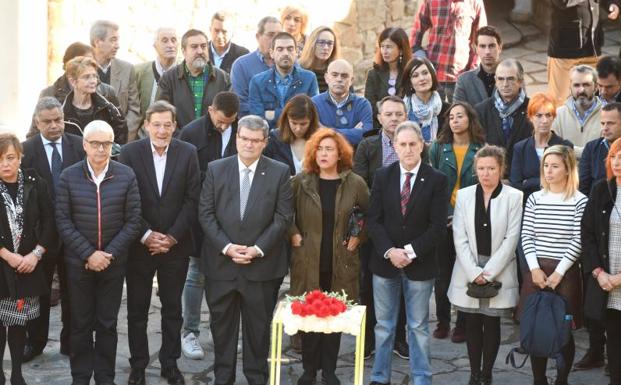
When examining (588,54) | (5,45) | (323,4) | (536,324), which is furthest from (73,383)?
(323,4)

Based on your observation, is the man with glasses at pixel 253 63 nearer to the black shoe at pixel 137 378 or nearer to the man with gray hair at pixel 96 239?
the man with gray hair at pixel 96 239

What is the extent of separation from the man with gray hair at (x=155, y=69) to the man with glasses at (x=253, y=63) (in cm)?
61

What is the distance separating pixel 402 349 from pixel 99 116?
3055mm

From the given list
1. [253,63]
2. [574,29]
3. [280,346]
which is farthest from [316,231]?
[574,29]

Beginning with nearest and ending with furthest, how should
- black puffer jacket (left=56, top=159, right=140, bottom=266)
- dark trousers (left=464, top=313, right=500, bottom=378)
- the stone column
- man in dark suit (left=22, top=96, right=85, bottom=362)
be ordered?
black puffer jacket (left=56, top=159, right=140, bottom=266)
dark trousers (left=464, top=313, right=500, bottom=378)
man in dark suit (left=22, top=96, right=85, bottom=362)
the stone column

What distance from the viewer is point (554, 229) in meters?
8.34

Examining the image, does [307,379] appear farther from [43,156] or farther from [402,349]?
[43,156]

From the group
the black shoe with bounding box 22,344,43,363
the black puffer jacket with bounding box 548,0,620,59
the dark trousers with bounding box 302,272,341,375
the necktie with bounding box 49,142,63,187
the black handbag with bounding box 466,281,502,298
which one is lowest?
the black shoe with bounding box 22,344,43,363

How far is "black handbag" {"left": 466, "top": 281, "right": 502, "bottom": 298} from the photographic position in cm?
831

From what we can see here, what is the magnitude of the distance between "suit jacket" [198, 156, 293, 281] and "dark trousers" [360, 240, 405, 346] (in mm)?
780

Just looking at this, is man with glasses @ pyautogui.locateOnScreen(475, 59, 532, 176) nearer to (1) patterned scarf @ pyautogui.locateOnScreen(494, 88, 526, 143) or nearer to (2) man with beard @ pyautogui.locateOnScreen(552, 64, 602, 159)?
(1) patterned scarf @ pyautogui.locateOnScreen(494, 88, 526, 143)

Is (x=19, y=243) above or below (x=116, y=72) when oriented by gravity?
below

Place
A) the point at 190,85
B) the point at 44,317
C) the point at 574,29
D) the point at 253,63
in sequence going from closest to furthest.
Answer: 1. the point at 44,317
2. the point at 190,85
3. the point at 253,63
4. the point at 574,29

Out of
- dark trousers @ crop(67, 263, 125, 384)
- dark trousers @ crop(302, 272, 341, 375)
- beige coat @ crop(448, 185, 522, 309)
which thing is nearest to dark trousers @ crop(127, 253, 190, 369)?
dark trousers @ crop(67, 263, 125, 384)
